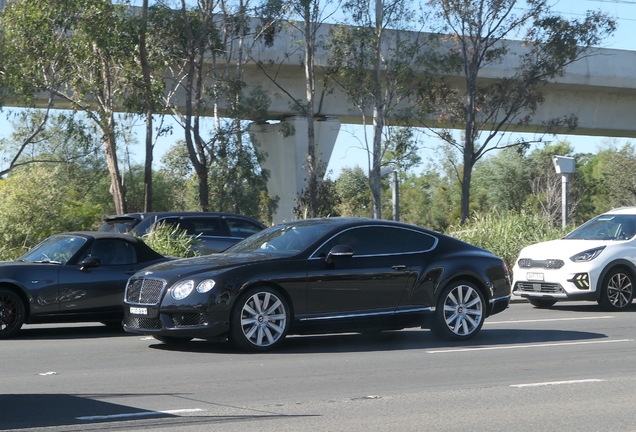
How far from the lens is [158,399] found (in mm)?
7695

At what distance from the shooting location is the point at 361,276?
35.6 ft

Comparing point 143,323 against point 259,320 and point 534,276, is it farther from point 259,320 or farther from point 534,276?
point 534,276

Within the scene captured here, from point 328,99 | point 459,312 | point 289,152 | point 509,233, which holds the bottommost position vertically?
point 459,312

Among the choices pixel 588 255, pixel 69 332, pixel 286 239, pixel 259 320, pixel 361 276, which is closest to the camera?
pixel 259 320

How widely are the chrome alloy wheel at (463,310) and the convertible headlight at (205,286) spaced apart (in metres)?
3.14

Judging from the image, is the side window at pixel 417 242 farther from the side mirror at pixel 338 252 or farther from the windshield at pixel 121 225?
the windshield at pixel 121 225

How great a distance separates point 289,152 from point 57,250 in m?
24.0

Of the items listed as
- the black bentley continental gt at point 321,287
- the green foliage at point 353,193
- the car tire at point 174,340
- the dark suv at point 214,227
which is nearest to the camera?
the black bentley continental gt at point 321,287

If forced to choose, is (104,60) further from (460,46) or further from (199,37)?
(460,46)

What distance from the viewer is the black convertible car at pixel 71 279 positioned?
11953mm

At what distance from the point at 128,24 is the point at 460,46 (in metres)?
13.9

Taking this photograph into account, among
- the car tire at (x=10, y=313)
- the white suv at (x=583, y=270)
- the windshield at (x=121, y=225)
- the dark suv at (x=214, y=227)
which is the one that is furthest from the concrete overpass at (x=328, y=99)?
the car tire at (x=10, y=313)

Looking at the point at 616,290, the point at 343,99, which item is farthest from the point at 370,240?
the point at 343,99

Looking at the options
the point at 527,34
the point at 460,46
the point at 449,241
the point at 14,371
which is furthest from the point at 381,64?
the point at 14,371
